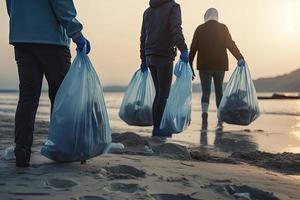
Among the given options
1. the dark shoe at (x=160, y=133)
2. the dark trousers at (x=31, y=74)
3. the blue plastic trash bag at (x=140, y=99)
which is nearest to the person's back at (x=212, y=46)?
the blue plastic trash bag at (x=140, y=99)

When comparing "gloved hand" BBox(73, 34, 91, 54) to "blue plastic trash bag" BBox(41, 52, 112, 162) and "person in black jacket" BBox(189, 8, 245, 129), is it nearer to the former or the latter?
"blue plastic trash bag" BBox(41, 52, 112, 162)

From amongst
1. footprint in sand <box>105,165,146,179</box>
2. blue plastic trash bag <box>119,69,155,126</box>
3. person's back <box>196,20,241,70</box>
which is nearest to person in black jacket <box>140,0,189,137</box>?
blue plastic trash bag <box>119,69,155,126</box>

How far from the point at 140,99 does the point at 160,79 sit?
1.04m

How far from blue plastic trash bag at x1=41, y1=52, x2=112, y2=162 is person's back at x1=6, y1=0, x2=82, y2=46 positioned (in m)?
0.19

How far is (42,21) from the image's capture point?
3064 mm

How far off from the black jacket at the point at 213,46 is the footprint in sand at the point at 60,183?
194 inches

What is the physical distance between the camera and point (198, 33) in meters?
7.45

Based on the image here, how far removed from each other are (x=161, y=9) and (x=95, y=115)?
2.67 meters

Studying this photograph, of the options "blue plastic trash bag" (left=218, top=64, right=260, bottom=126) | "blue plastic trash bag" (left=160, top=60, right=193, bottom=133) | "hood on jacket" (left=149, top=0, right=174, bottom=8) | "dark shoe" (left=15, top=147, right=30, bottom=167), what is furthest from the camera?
"blue plastic trash bag" (left=218, top=64, right=260, bottom=126)

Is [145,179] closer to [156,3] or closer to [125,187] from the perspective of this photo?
[125,187]

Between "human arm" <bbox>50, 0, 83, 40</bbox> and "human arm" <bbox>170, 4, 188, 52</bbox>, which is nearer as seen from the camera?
"human arm" <bbox>50, 0, 83, 40</bbox>

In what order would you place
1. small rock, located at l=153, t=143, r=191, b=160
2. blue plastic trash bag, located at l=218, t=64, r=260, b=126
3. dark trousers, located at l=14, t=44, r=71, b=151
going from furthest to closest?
blue plastic trash bag, located at l=218, t=64, r=260, b=126 → small rock, located at l=153, t=143, r=191, b=160 → dark trousers, located at l=14, t=44, r=71, b=151

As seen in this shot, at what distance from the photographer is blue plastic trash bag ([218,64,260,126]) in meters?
6.71

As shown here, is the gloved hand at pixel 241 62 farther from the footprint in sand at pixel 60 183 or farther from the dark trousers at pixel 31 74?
the footprint in sand at pixel 60 183
